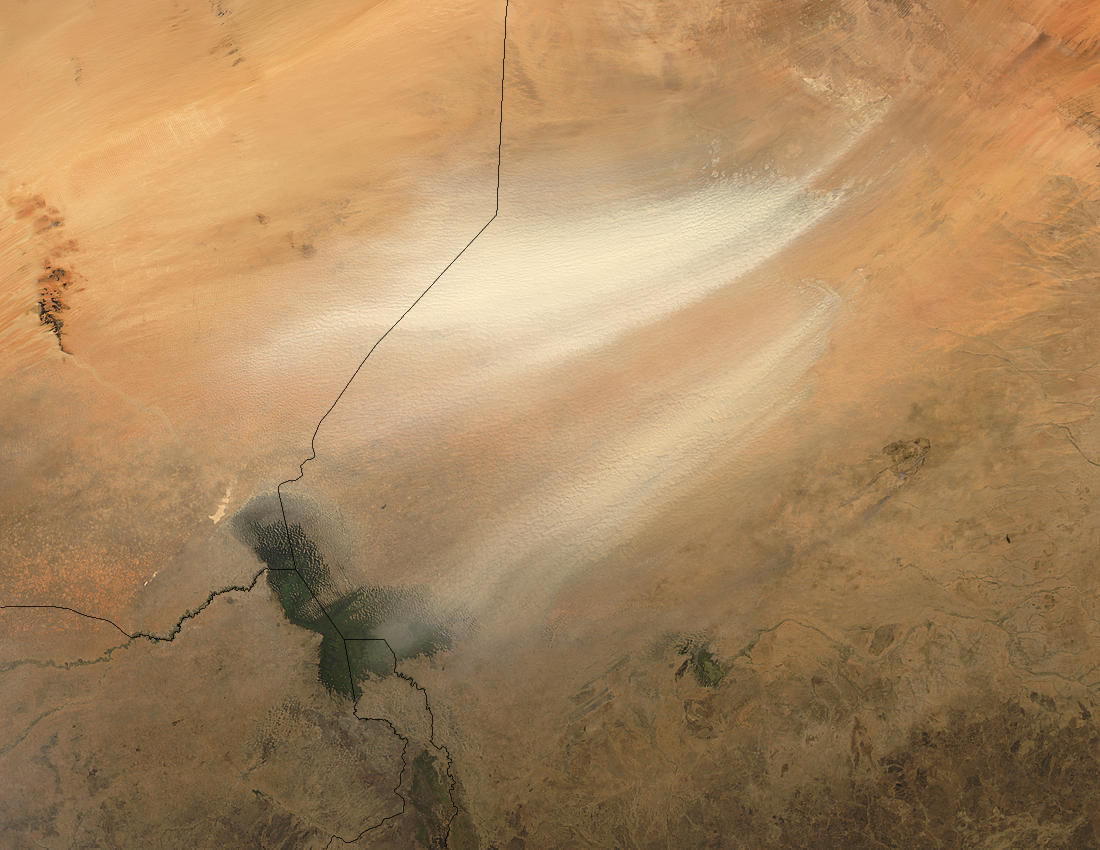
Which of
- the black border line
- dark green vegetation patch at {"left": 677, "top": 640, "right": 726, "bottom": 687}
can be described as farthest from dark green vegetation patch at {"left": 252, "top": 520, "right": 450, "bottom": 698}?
dark green vegetation patch at {"left": 677, "top": 640, "right": 726, "bottom": 687}

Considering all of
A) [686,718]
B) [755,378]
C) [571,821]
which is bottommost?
[571,821]

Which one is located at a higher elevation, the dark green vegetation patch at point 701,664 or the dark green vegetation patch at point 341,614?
the dark green vegetation patch at point 341,614

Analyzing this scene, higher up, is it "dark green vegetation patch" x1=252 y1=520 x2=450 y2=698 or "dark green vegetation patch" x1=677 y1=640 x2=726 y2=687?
"dark green vegetation patch" x1=252 y1=520 x2=450 y2=698

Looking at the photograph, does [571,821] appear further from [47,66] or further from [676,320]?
[47,66]

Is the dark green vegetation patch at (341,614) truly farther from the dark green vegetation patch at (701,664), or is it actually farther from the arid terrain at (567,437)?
the dark green vegetation patch at (701,664)

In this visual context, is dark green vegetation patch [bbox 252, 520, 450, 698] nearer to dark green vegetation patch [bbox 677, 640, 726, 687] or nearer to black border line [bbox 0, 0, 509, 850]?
black border line [bbox 0, 0, 509, 850]

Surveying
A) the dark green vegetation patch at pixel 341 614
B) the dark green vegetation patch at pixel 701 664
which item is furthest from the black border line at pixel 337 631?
the dark green vegetation patch at pixel 701 664

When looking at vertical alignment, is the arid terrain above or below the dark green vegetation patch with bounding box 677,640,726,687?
above

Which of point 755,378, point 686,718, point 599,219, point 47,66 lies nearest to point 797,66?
point 599,219
